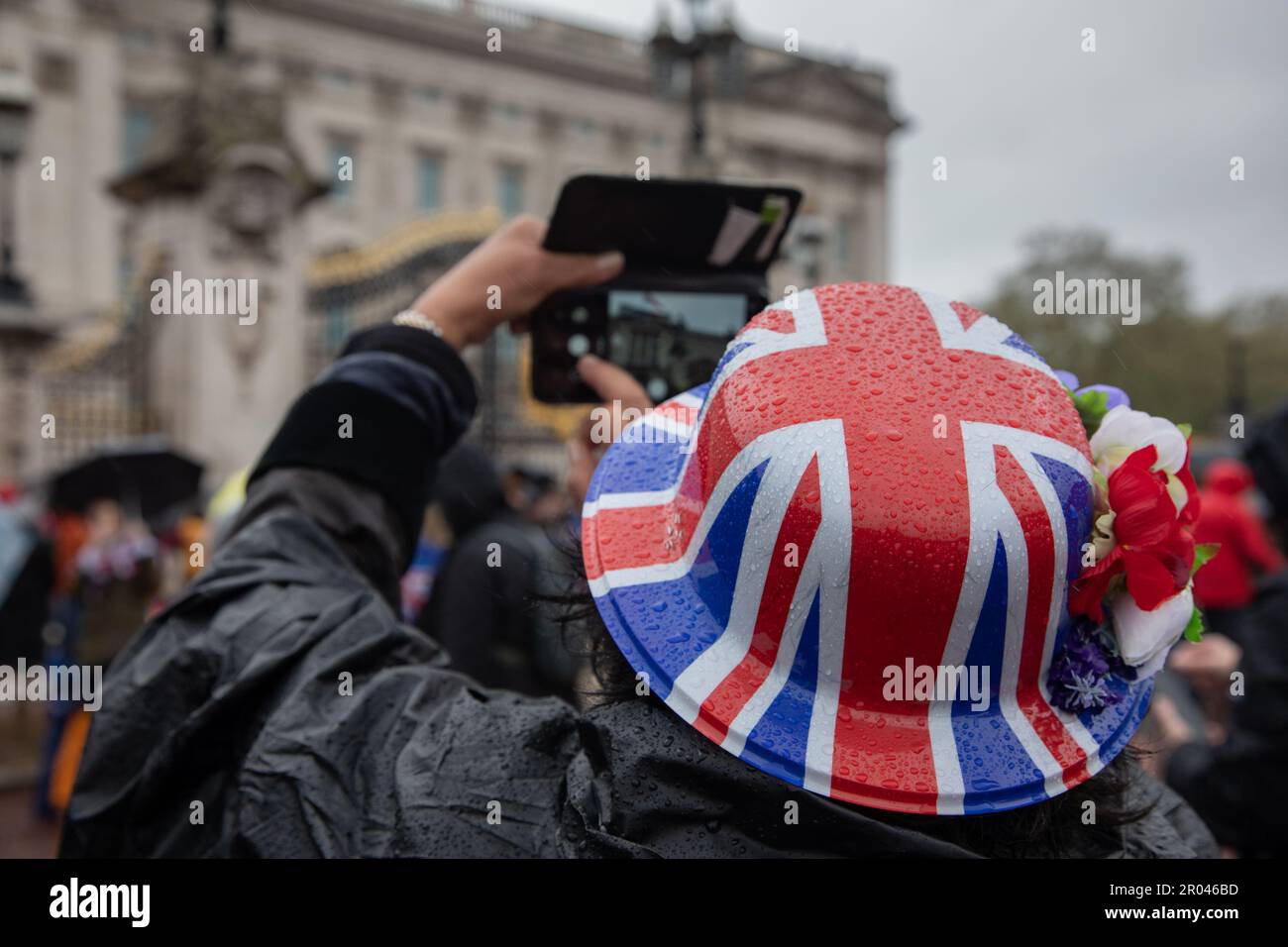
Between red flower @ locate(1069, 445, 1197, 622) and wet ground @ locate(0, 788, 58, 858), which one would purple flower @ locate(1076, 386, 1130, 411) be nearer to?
red flower @ locate(1069, 445, 1197, 622)

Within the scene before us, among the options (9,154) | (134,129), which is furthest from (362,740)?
(134,129)

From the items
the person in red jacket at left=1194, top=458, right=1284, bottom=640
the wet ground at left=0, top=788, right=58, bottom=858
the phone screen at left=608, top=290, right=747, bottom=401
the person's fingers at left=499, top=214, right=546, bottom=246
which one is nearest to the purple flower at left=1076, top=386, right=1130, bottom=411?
the phone screen at left=608, top=290, right=747, bottom=401

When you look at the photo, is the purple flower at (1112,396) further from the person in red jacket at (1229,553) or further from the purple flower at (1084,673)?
the person in red jacket at (1229,553)

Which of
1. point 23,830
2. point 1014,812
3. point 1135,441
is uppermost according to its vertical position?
point 1135,441

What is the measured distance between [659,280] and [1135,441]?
79cm

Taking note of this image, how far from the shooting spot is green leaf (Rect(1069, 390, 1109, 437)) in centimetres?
143

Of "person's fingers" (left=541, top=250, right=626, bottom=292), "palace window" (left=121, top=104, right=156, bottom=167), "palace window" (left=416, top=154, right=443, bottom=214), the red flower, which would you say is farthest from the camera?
"palace window" (left=416, top=154, right=443, bottom=214)

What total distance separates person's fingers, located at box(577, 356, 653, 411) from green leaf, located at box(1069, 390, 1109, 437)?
697 millimetres

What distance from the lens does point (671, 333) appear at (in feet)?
6.10

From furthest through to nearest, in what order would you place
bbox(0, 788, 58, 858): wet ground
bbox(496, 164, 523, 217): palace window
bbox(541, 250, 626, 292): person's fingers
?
1. bbox(496, 164, 523, 217): palace window
2. bbox(0, 788, 58, 858): wet ground
3. bbox(541, 250, 626, 292): person's fingers

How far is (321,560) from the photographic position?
172 cm

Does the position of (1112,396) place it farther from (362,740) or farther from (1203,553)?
(362,740)

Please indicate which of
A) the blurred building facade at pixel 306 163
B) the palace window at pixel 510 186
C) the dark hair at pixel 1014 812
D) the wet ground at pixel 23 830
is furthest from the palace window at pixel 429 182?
the dark hair at pixel 1014 812
